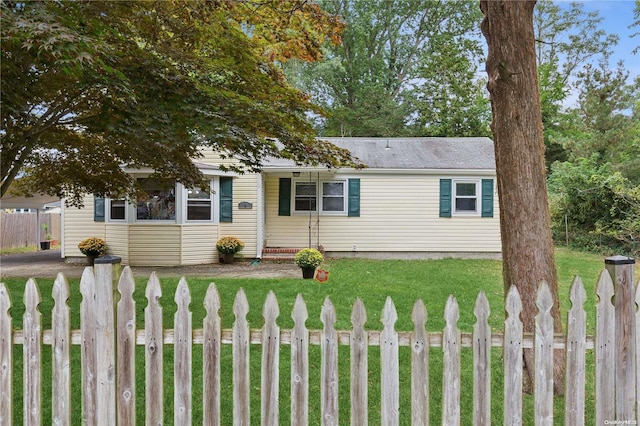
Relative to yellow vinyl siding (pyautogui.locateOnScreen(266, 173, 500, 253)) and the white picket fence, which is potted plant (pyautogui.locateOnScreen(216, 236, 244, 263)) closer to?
yellow vinyl siding (pyautogui.locateOnScreen(266, 173, 500, 253))

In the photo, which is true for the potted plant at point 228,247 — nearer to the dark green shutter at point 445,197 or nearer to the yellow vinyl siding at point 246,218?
the yellow vinyl siding at point 246,218

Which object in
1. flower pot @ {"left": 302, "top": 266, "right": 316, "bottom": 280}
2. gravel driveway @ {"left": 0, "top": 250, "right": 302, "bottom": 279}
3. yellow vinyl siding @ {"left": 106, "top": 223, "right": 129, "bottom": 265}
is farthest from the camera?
yellow vinyl siding @ {"left": 106, "top": 223, "right": 129, "bottom": 265}

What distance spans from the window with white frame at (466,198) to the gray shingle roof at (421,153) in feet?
1.78

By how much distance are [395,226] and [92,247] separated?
823 cm

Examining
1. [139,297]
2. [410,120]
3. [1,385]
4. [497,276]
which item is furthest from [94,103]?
[410,120]

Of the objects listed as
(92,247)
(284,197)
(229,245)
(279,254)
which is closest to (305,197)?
(284,197)

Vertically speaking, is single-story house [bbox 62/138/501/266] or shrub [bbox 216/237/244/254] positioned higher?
single-story house [bbox 62/138/501/266]

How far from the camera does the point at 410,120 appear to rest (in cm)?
2397

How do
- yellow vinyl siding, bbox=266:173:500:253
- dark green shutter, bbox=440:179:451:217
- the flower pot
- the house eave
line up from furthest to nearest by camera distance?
yellow vinyl siding, bbox=266:173:500:253 < dark green shutter, bbox=440:179:451:217 < the house eave < the flower pot

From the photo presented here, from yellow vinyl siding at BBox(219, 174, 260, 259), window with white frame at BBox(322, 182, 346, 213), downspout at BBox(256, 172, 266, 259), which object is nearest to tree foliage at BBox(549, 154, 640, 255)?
window with white frame at BBox(322, 182, 346, 213)

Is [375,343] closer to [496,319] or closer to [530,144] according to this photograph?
[530,144]

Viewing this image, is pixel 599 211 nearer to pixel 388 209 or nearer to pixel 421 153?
pixel 421 153

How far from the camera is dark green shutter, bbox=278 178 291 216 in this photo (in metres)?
12.0

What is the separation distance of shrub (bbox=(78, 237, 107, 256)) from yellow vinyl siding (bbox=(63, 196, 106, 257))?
0.42 metres
